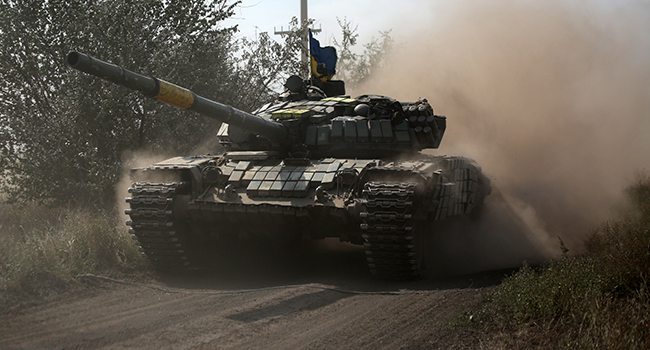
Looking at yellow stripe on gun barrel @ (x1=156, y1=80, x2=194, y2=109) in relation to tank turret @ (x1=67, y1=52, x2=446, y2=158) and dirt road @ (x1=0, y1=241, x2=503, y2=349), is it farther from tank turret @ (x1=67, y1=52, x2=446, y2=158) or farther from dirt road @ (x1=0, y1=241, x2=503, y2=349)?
dirt road @ (x1=0, y1=241, x2=503, y2=349)

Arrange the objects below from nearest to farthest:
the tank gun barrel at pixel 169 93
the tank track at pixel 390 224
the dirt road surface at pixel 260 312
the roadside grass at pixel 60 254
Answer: the dirt road surface at pixel 260 312 → the tank gun barrel at pixel 169 93 → the tank track at pixel 390 224 → the roadside grass at pixel 60 254

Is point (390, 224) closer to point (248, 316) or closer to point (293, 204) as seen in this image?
point (293, 204)

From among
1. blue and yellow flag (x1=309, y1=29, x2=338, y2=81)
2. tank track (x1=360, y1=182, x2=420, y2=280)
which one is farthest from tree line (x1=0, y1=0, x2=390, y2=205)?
tank track (x1=360, y1=182, x2=420, y2=280)

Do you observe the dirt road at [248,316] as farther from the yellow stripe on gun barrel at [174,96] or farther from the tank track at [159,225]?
the yellow stripe on gun barrel at [174,96]

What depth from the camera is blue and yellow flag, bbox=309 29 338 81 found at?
41.4 feet

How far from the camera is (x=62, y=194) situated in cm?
1288

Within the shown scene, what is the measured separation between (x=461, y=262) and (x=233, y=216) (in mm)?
4096

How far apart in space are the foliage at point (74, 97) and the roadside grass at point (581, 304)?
29.2ft

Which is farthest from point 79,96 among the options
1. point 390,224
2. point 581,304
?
point 581,304

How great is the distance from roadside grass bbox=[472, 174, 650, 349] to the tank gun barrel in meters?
3.86

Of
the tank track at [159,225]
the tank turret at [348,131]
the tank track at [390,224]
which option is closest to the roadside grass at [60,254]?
the tank track at [159,225]

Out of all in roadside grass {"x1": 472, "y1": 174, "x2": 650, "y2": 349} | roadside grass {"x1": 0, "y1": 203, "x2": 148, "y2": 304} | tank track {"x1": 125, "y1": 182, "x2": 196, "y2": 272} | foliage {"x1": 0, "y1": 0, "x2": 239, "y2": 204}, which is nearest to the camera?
roadside grass {"x1": 472, "y1": 174, "x2": 650, "y2": 349}

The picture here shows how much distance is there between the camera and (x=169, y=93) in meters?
7.26

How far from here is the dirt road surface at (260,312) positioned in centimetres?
573
